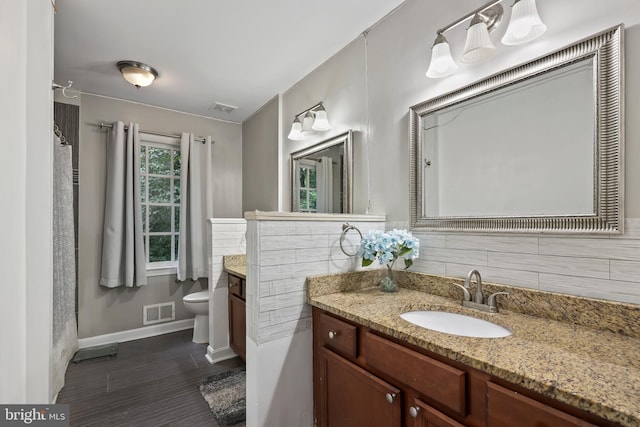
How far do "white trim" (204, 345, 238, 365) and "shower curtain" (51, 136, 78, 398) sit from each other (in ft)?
3.22

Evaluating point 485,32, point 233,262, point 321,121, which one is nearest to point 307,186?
point 321,121

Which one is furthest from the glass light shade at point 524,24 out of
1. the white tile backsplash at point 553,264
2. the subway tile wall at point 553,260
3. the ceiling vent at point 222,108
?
the ceiling vent at point 222,108

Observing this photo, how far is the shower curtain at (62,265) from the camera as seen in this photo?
1.99 metres

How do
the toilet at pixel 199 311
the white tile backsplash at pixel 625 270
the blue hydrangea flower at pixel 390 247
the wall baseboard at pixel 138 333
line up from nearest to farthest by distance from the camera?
1. the white tile backsplash at pixel 625 270
2. the blue hydrangea flower at pixel 390 247
3. the toilet at pixel 199 311
4. the wall baseboard at pixel 138 333

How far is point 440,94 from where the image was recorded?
1579 millimetres

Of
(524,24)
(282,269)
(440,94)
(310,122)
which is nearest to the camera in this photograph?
(524,24)

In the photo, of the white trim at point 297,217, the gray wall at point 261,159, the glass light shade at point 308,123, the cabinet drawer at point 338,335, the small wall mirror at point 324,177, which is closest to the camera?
the cabinet drawer at point 338,335

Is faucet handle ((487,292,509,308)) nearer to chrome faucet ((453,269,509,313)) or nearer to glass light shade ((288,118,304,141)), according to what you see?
chrome faucet ((453,269,509,313))

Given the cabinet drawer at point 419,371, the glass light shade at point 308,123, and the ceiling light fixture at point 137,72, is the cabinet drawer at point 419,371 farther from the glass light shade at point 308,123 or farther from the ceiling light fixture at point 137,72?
the ceiling light fixture at point 137,72

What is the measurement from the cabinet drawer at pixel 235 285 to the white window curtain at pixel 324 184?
86 centimetres

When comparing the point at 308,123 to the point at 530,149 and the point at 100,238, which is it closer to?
the point at 530,149

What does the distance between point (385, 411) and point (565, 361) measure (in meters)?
0.62

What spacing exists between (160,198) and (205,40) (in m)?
1.93

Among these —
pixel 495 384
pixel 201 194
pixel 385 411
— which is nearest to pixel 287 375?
pixel 385 411
